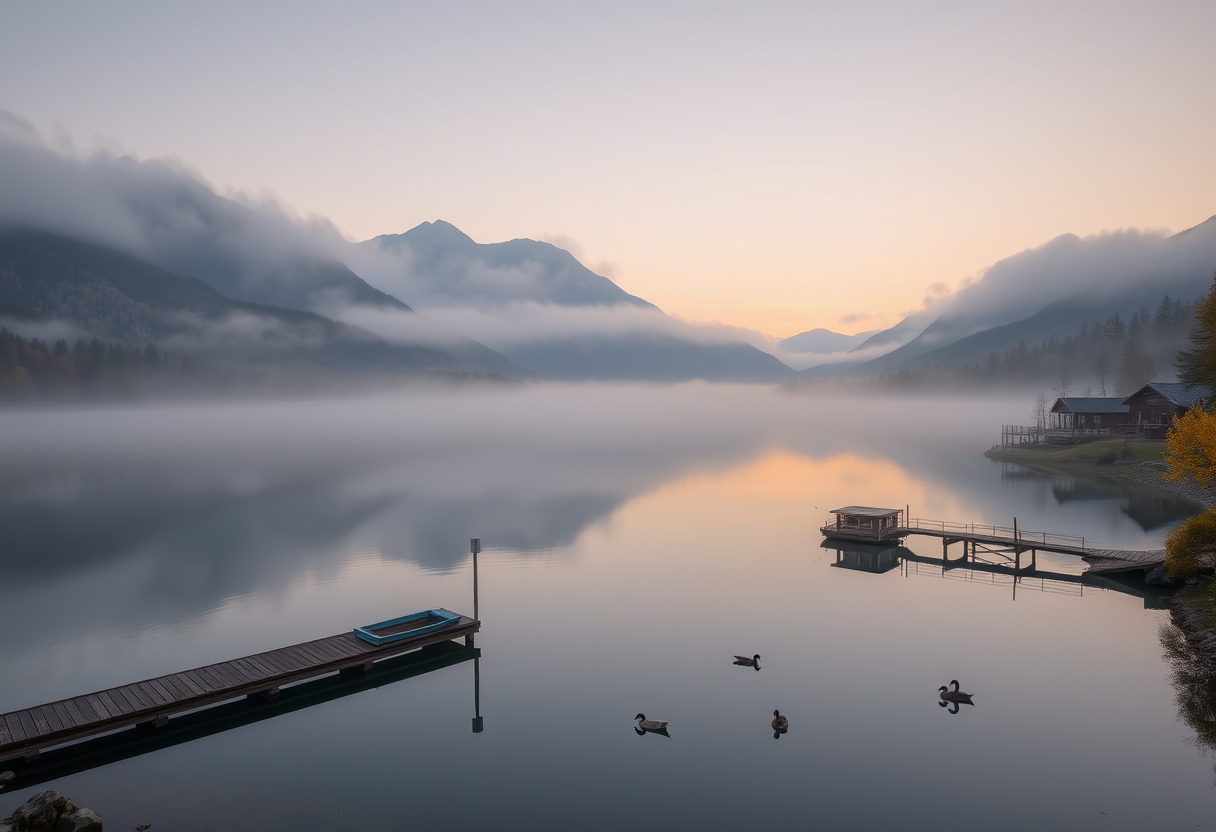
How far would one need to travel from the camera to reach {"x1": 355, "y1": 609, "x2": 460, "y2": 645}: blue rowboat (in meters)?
27.0

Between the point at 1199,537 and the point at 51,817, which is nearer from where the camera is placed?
the point at 51,817

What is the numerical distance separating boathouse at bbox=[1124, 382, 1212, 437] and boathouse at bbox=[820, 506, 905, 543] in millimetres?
55511

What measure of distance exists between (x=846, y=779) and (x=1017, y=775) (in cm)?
445

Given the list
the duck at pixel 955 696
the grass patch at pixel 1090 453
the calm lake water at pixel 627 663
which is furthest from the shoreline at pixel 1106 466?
the duck at pixel 955 696

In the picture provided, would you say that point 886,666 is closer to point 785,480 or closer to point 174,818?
point 174,818

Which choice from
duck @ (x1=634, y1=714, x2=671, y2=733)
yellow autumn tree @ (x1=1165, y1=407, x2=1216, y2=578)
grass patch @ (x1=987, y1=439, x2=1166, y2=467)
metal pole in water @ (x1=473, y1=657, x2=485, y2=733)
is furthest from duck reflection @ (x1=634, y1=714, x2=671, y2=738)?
grass patch @ (x1=987, y1=439, x2=1166, y2=467)

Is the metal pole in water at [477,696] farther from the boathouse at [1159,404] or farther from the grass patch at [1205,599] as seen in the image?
the boathouse at [1159,404]

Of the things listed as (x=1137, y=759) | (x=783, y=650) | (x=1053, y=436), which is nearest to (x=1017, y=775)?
(x=1137, y=759)

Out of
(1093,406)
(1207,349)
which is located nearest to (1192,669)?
(1207,349)

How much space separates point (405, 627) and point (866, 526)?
31753mm

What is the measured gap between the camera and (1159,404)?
3469 inches

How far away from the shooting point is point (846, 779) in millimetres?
19250

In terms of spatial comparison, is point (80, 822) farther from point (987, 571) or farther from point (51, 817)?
point (987, 571)

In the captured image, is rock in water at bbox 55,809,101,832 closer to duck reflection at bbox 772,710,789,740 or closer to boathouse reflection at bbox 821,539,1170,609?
duck reflection at bbox 772,710,789,740
